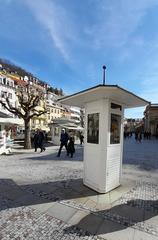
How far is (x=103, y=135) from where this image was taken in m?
6.73

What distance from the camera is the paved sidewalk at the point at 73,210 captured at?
4.43 m

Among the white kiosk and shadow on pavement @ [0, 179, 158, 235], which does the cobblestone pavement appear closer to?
shadow on pavement @ [0, 179, 158, 235]

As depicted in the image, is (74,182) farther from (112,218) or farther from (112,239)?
(112,239)

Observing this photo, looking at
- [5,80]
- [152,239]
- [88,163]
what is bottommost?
[152,239]

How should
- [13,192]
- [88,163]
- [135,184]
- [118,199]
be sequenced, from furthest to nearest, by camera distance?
[135,184]
[88,163]
[13,192]
[118,199]

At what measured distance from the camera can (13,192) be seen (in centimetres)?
682

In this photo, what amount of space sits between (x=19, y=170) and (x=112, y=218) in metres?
5.97

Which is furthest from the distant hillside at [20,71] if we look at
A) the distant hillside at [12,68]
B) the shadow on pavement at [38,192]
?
the shadow on pavement at [38,192]

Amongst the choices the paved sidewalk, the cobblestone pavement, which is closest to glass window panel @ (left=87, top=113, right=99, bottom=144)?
the paved sidewalk

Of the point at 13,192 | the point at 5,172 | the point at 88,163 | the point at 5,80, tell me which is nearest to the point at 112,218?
the point at 88,163

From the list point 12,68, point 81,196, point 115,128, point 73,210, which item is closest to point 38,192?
point 81,196

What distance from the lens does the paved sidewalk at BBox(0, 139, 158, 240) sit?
14.5ft

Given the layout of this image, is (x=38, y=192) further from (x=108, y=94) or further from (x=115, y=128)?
(x=108, y=94)

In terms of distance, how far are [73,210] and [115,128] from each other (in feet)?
9.09
